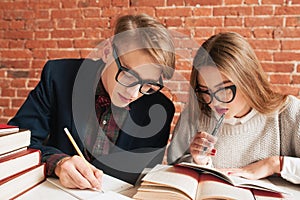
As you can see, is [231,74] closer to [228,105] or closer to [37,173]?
[228,105]

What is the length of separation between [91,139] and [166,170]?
44 centimetres

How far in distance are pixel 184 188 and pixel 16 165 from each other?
1.27ft

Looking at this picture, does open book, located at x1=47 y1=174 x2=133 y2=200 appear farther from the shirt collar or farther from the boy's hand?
the shirt collar

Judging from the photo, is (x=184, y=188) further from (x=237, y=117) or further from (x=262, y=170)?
(x=237, y=117)

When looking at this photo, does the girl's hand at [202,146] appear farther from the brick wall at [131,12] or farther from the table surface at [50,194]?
the brick wall at [131,12]

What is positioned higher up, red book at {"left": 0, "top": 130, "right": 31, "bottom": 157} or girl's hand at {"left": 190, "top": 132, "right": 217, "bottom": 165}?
red book at {"left": 0, "top": 130, "right": 31, "bottom": 157}

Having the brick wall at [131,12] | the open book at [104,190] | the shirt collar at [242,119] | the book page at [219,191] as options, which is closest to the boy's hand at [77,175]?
the open book at [104,190]

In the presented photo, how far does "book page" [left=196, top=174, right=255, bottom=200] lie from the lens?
729mm

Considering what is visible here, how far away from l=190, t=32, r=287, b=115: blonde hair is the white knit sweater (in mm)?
63

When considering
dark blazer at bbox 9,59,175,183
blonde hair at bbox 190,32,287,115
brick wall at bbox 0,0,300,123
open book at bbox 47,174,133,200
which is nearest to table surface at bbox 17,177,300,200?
open book at bbox 47,174,133,200

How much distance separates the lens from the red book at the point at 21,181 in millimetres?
697

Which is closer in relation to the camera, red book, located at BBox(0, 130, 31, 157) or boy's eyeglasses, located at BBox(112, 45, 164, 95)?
red book, located at BBox(0, 130, 31, 157)

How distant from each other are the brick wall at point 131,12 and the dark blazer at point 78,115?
98 cm

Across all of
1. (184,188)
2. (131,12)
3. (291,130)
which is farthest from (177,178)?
(131,12)
